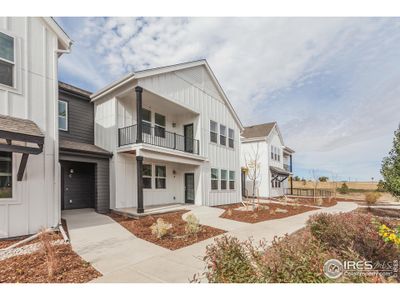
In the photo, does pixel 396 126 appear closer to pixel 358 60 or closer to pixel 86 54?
pixel 358 60

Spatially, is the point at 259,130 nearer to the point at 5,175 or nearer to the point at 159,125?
the point at 159,125

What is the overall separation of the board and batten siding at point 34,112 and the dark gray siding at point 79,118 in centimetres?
367

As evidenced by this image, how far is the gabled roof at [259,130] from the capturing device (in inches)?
970

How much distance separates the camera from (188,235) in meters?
7.01

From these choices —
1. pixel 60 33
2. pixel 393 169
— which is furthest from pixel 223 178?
pixel 60 33

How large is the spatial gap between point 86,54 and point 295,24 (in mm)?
7277

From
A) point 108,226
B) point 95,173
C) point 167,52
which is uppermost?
point 167,52

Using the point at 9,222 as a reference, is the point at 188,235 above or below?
below

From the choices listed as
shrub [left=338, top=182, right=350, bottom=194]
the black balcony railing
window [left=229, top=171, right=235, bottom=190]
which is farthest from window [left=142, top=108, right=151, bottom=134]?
shrub [left=338, top=182, right=350, bottom=194]

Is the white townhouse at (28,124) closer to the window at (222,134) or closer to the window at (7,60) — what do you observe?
the window at (7,60)

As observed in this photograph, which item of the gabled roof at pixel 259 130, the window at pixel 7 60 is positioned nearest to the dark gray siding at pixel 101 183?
the window at pixel 7 60
